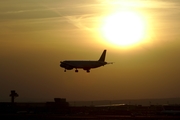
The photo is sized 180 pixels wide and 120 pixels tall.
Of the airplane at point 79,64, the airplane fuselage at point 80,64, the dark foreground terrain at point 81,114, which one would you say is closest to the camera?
the dark foreground terrain at point 81,114

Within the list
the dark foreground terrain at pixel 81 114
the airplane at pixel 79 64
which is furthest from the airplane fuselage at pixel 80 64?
the dark foreground terrain at pixel 81 114

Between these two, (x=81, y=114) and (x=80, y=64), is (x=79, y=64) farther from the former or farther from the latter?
(x=81, y=114)

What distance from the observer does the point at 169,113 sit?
502 ft

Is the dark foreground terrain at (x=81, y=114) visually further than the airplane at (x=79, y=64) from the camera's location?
No

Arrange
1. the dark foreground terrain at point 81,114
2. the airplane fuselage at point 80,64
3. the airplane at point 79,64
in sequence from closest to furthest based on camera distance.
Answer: the dark foreground terrain at point 81,114, the airplane at point 79,64, the airplane fuselage at point 80,64

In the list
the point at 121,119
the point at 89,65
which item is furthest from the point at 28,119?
the point at 89,65

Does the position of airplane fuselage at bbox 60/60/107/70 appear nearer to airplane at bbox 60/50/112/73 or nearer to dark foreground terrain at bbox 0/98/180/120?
airplane at bbox 60/50/112/73

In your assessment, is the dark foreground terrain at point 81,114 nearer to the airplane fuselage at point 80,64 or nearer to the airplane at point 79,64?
the airplane at point 79,64

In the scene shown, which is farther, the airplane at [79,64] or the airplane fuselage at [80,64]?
the airplane fuselage at [80,64]

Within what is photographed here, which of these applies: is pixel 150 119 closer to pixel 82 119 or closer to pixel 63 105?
pixel 82 119

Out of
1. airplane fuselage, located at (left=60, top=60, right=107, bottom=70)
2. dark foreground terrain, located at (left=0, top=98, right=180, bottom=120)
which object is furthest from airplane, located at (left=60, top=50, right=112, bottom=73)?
dark foreground terrain, located at (left=0, top=98, right=180, bottom=120)

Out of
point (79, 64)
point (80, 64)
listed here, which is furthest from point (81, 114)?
point (80, 64)

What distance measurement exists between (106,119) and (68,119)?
10.3 m

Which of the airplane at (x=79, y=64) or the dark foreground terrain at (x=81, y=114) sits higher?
the airplane at (x=79, y=64)
